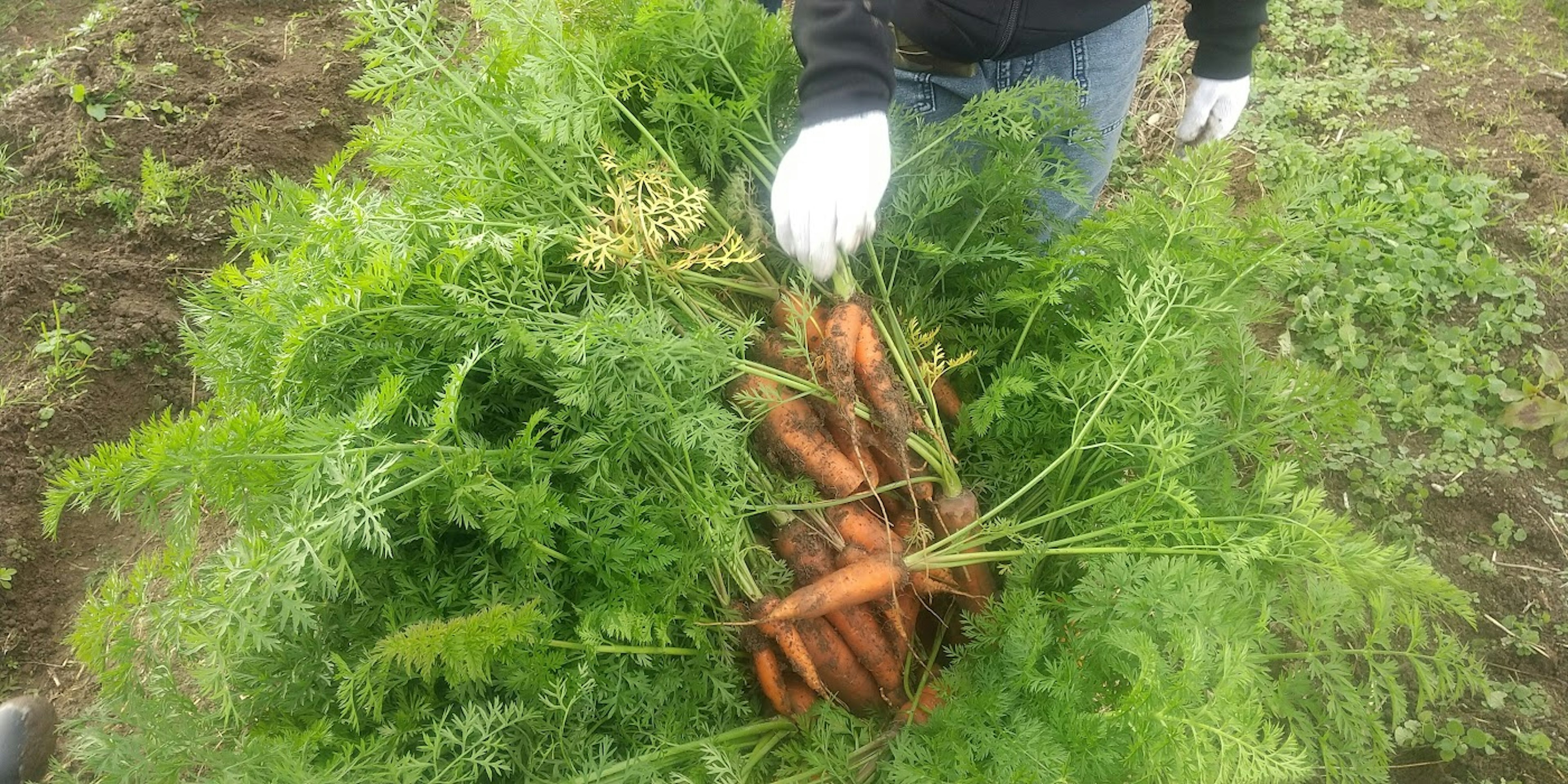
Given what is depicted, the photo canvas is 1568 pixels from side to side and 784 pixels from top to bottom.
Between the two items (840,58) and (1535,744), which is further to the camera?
(1535,744)

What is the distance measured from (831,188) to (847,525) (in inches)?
29.6

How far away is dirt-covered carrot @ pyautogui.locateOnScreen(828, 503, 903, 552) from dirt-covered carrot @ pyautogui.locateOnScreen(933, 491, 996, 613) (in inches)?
4.4

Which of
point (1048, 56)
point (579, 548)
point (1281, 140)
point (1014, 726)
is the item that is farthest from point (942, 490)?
point (1281, 140)

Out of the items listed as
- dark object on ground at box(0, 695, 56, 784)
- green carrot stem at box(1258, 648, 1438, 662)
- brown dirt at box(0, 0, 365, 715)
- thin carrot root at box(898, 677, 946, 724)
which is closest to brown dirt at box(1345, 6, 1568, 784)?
green carrot stem at box(1258, 648, 1438, 662)

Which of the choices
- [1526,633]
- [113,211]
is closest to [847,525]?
[1526,633]

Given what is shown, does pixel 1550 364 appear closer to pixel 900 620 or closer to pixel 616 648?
pixel 900 620

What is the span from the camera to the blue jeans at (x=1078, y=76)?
2178 mm

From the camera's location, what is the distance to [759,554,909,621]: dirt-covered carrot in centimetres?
178

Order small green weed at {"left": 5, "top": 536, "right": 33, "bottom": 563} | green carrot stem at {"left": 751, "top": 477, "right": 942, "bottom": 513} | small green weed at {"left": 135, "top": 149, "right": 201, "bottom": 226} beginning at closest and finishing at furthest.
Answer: green carrot stem at {"left": 751, "top": 477, "right": 942, "bottom": 513} → small green weed at {"left": 5, "top": 536, "right": 33, "bottom": 563} → small green weed at {"left": 135, "top": 149, "right": 201, "bottom": 226}

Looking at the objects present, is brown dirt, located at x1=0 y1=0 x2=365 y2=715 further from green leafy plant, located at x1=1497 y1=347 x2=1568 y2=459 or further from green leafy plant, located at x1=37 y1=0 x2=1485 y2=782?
green leafy plant, located at x1=1497 y1=347 x2=1568 y2=459

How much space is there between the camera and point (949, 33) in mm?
2041

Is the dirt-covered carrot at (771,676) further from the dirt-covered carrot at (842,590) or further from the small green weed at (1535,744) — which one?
the small green weed at (1535,744)

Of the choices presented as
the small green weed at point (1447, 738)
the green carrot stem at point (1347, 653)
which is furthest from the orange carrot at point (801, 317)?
the small green weed at point (1447, 738)

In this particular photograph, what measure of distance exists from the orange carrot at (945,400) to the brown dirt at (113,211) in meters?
2.67
